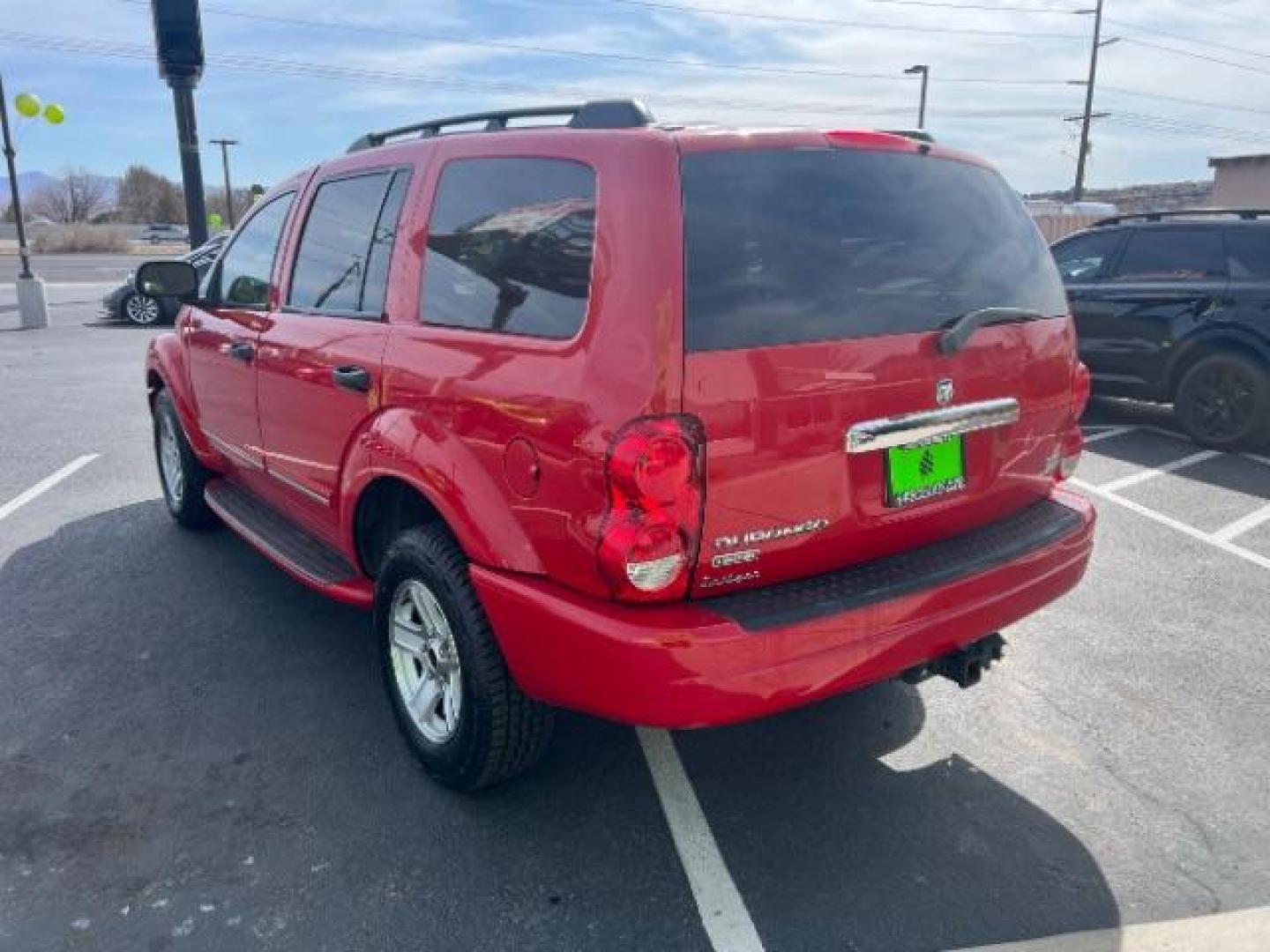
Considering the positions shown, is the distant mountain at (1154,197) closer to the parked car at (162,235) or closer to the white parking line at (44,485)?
the white parking line at (44,485)

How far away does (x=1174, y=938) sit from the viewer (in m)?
2.35

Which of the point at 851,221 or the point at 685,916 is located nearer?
the point at 685,916

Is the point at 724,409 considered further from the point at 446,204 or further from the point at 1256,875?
the point at 1256,875

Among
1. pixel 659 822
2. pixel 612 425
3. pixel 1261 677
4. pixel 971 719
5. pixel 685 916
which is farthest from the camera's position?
pixel 1261 677

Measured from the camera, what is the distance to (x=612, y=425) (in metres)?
2.26

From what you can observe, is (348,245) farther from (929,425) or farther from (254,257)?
(929,425)

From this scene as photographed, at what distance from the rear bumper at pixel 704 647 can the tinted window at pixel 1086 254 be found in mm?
6851

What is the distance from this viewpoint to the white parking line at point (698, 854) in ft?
7.80

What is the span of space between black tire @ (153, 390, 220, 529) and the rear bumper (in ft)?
10.5

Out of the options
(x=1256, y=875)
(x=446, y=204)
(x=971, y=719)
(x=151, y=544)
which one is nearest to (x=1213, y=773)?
(x=1256, y=875)

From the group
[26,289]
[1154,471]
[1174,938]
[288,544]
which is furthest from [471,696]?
[26,289]

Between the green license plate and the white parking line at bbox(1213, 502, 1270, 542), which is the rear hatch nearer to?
the green license plate

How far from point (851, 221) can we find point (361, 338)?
5.17 feet

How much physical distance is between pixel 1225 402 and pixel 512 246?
6.91 m
